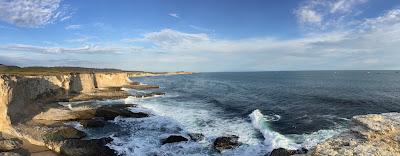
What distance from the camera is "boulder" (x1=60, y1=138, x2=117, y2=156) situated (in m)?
21.3

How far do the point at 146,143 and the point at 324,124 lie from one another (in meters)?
17.2

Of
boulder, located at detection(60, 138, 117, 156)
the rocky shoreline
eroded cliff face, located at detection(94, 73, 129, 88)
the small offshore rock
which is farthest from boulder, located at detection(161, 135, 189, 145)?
eroded cliff face, located at detection(94, 73, 129, 88)

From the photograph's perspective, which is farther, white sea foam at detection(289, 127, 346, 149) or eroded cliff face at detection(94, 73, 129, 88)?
eroded cliff face at detection(94, 73, 129, 88)

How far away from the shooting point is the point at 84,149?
21703 millimetres

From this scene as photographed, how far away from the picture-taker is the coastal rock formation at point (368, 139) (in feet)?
29.6

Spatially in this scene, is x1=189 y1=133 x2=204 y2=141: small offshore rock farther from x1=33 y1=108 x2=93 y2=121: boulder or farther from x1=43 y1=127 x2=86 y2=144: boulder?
x1=33 y1=108 x2=93 y2=121: boulder

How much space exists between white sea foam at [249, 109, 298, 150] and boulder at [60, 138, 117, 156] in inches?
447

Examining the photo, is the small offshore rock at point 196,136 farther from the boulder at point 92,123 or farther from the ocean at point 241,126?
the boulder at point 92,123

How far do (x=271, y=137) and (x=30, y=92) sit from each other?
2503 cm

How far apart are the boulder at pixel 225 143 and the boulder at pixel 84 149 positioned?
7203mm

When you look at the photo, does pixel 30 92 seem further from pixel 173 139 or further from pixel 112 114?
pixel 173 139

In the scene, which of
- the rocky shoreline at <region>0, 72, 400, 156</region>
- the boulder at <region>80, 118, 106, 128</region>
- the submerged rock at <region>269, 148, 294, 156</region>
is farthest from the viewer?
the boulder at <region>80, 118, 106, 128</region>

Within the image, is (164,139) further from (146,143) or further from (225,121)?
(225,121)

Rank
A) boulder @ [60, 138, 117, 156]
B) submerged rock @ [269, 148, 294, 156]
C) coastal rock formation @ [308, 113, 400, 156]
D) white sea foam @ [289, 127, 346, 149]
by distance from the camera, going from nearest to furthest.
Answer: coastal rock formation @ [308, 113, 400, 156], submerged rock @ [269, 148, 294, 156], boulder @ [60, 138, 117, 156], white sea foam @ [289, 127, 346, 149]
